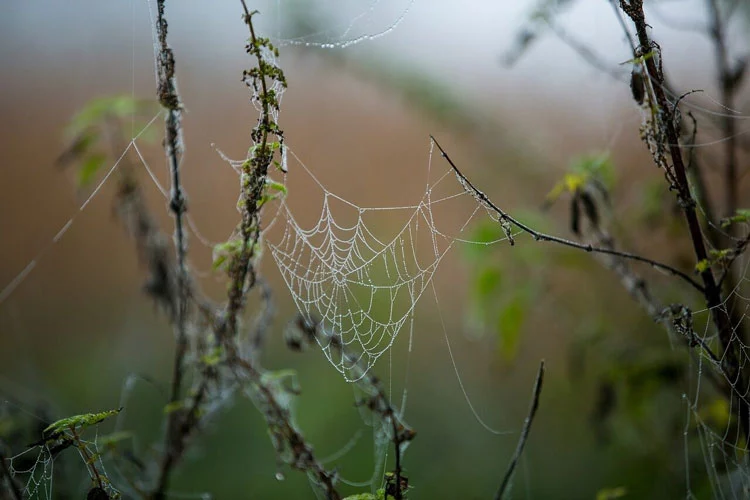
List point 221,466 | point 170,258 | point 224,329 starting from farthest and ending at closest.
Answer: point 221,466
point 170,258
point 224,329

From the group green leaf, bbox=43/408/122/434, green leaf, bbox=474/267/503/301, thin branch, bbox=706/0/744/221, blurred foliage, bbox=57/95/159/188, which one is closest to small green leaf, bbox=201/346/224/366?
green leaf, bbox=43/408/122/434

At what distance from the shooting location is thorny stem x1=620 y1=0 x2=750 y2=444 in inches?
18.2

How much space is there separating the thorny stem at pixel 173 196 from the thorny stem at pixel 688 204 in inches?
13.2

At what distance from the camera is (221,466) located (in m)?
1.25

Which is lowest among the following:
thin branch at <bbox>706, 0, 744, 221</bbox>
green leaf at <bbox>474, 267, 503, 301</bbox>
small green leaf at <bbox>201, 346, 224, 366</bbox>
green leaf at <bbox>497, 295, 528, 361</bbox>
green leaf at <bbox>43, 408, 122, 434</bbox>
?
green leaf at <bbox>43, 408, 122, 434</bbox>

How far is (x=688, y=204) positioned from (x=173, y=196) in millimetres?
420

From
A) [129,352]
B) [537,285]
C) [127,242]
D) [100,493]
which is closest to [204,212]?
[127,242]

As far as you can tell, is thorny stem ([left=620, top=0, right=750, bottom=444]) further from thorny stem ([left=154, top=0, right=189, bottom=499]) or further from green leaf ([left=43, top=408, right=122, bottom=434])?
green leaf ([left=43, top=408, right=122, bottom=434])

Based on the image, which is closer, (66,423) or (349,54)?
(66,423)

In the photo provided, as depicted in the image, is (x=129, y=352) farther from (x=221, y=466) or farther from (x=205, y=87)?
(x=205, y=87)

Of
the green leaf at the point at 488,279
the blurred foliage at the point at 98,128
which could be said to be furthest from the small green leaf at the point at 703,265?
the blurred foliage at the point at 98,128

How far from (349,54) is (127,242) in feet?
1.91

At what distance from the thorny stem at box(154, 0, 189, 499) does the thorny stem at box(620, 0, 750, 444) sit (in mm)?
336

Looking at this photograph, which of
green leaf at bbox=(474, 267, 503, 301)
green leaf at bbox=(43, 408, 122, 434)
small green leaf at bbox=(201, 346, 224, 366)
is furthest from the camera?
green leaf at bbox=(474, 267, 503, 301)
